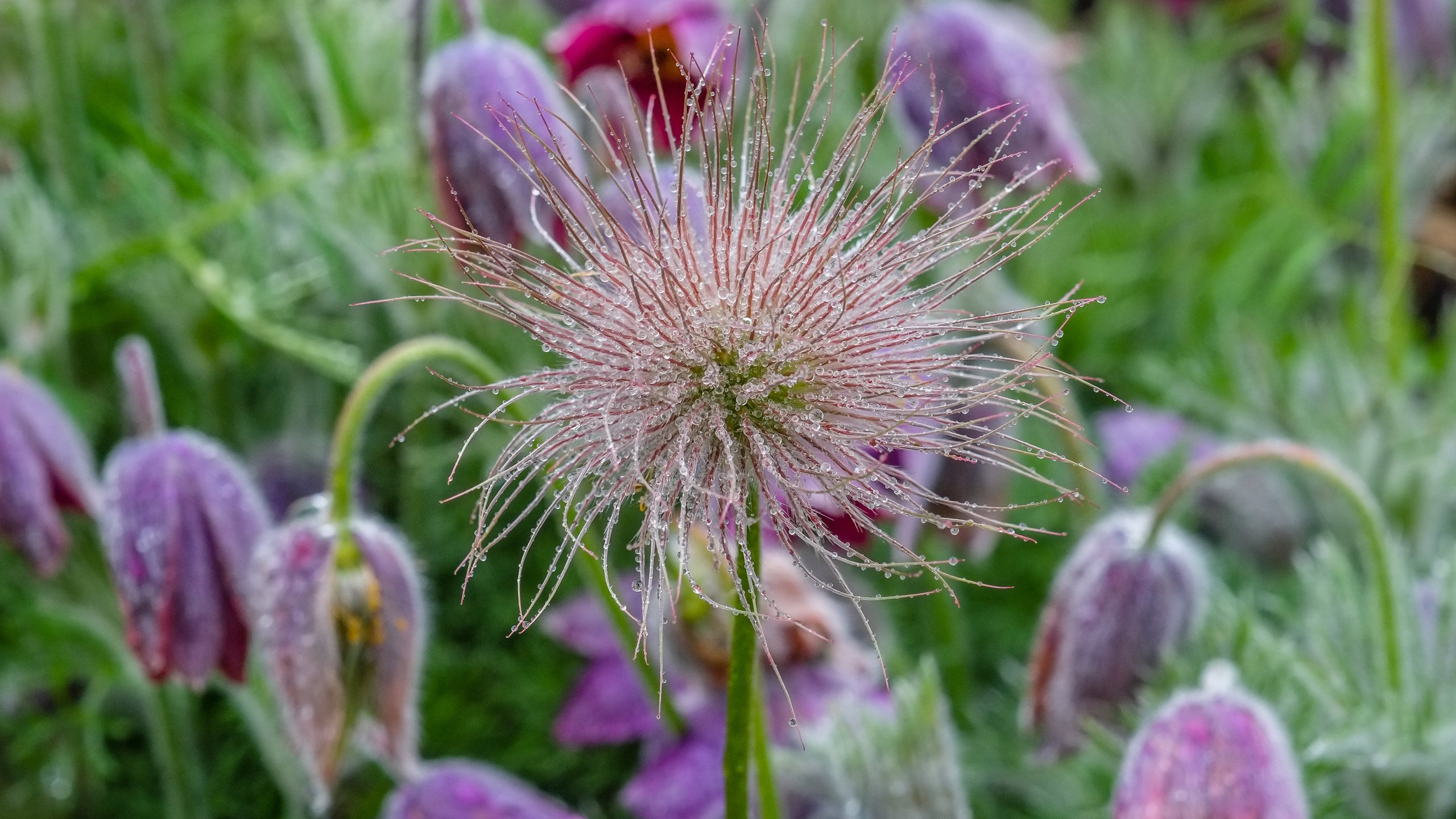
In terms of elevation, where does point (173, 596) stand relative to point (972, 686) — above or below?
above

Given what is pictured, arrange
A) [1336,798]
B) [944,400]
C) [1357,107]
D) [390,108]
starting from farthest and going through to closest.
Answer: [1357,107]
[390,108]
[1336,798]
[944,400]

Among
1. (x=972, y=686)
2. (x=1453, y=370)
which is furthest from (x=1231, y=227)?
(x=972, y=686)

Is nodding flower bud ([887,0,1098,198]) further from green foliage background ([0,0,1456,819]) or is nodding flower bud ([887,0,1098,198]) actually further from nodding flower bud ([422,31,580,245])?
nodding flower bud ([422,31,580,245])

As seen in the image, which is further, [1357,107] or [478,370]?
[1357,107]

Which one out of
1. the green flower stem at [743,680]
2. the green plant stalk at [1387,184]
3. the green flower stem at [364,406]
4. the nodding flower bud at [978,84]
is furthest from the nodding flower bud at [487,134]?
the green plant stalk at [1387,184]

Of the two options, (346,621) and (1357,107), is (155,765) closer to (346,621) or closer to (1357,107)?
(346,621)

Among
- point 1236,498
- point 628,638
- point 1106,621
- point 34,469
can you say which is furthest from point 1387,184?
point 34,469
